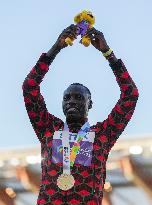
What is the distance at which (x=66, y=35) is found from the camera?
3.11m

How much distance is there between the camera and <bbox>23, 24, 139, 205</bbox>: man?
2826 mm

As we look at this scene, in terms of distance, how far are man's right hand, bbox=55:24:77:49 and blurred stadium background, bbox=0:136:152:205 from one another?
623cm

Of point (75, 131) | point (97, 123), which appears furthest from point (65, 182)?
point (97, 123)

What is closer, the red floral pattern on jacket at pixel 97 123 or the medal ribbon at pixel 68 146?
the medal ribbon at pixel 68 146

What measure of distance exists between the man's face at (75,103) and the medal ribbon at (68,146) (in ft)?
0.24

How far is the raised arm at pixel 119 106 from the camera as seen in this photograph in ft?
10.0

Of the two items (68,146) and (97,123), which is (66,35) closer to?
(97,123)

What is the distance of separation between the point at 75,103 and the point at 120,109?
0.88 feet

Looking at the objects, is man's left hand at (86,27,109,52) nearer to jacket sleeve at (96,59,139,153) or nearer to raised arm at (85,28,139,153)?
raised arm at (85,28,139,153)

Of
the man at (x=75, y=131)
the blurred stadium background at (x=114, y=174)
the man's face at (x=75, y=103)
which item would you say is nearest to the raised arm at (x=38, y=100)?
the man at (x=75, y=131)

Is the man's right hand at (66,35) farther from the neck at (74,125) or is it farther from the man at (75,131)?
the neck at (74,125)

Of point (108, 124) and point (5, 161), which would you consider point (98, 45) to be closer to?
point (108, 124)

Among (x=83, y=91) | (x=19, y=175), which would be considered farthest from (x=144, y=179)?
(x=83, y=91)

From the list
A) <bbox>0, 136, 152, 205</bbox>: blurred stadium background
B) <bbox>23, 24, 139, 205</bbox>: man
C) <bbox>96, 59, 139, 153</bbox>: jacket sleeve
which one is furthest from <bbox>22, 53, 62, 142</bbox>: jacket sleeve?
<bbox>0, 136, 152, 205</bbox>: blurred stadium background
